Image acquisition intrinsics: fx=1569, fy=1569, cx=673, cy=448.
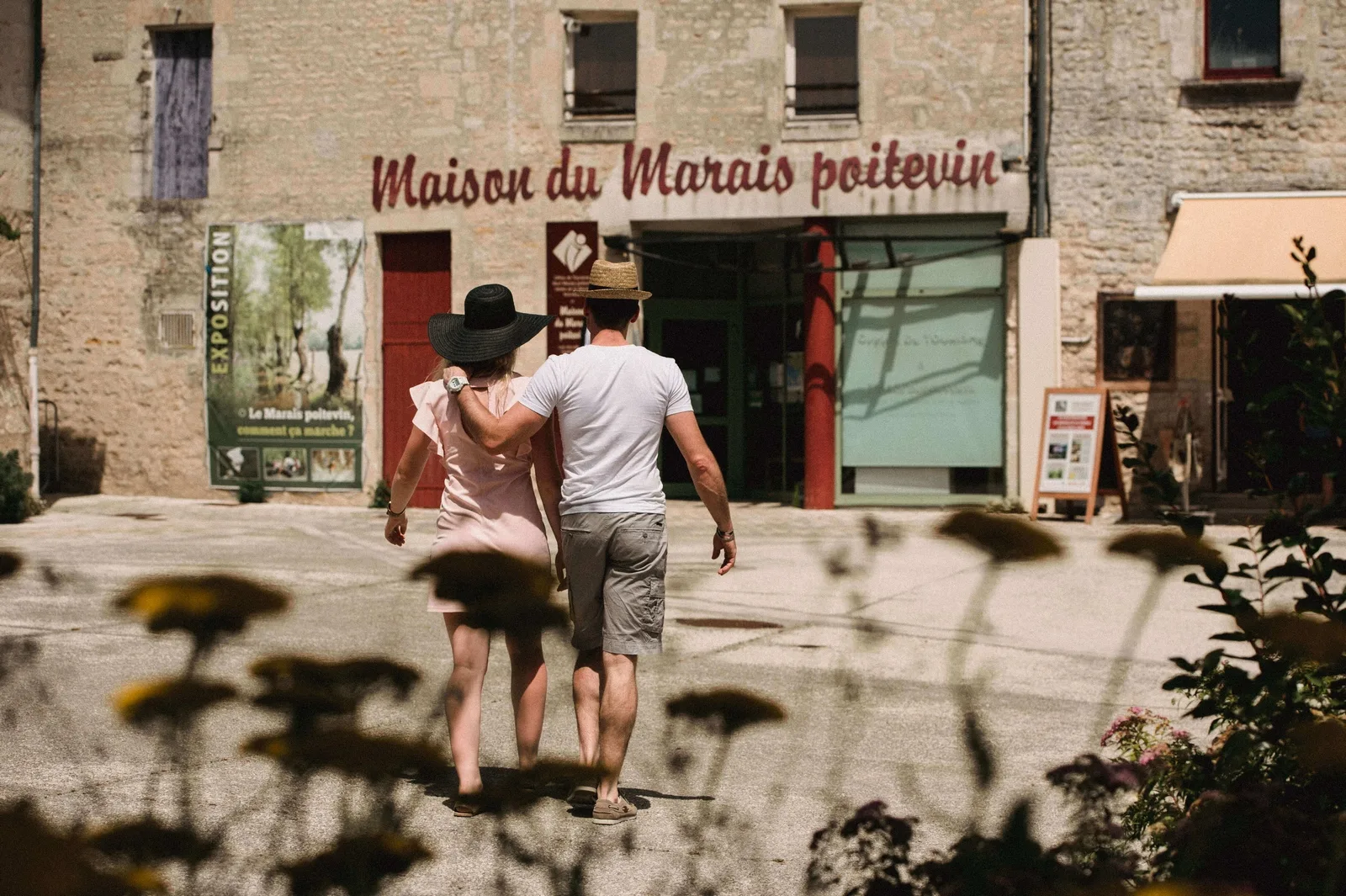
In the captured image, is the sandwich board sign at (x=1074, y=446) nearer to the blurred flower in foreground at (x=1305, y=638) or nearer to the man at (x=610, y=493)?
the man at (x=610, y=493)

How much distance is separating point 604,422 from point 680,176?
12651mm

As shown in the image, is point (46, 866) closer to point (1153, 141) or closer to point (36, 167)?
point (1153, 141)

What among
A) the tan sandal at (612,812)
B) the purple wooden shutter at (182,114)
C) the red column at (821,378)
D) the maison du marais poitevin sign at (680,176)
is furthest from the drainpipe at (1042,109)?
the tan sandal at (612,812)

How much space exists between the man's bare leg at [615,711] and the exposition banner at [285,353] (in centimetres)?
1369

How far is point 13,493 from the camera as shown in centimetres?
1553

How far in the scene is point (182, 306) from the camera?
18453 millimetres

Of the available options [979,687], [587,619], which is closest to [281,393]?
[587,619]

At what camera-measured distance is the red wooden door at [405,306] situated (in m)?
17.9

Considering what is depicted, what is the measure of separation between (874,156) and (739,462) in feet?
13.7

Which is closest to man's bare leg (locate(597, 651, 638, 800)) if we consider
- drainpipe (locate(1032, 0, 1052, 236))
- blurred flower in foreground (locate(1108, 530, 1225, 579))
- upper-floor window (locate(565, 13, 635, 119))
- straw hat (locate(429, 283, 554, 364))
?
straw hat (locate(429, 283, 554, 364))

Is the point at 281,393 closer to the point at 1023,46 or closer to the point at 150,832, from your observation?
the point at 1023,46

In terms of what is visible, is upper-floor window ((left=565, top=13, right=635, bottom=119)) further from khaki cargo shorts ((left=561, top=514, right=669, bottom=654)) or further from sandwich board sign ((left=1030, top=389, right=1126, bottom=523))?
khaki cargo shorts ((left=561, top=514, right=669, bottom=654))

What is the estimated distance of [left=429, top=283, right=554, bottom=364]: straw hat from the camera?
4891 millimetres

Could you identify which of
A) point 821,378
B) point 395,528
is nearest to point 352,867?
point 395,528
